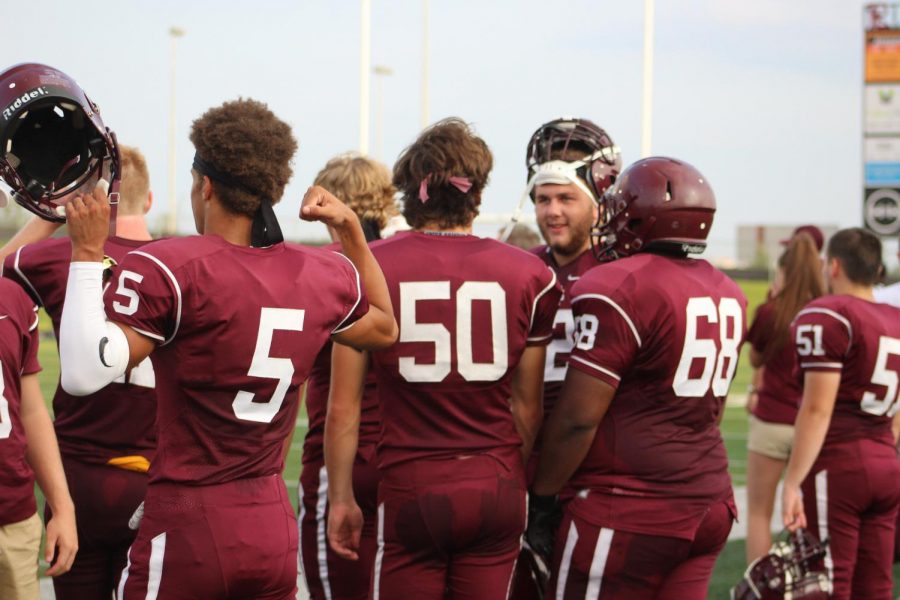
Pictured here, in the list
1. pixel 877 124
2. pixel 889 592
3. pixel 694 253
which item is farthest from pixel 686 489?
pixel 877 124

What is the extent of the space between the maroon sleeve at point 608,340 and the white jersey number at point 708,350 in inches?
6.9

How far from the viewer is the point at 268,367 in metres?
2.97

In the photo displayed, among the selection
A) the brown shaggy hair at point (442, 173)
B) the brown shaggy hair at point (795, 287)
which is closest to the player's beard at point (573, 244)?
the brown shaggy hair at point (442, 173)

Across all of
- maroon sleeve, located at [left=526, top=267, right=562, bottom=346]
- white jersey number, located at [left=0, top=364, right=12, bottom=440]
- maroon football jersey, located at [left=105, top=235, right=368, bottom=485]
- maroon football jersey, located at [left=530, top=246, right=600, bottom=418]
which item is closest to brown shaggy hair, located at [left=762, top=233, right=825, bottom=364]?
maroon football jersey, located at [left=530, top=246, right=600, bottom=418]

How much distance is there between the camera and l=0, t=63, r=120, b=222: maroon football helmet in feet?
9.78

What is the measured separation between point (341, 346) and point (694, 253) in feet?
4.03

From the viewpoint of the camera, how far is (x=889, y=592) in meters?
5.16

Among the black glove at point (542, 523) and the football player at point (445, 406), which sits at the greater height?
the football player at point (445, 406)

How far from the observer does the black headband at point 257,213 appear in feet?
9.91

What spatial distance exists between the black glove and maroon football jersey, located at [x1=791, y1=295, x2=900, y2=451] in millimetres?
1638

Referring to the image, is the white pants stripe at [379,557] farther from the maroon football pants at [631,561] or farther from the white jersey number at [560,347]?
the white jersey number at [560,347]

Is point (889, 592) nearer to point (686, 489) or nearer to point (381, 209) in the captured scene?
point (686, 489)

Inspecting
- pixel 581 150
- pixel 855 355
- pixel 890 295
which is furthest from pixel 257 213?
pixel 890 295

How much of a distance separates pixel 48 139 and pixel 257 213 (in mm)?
594
